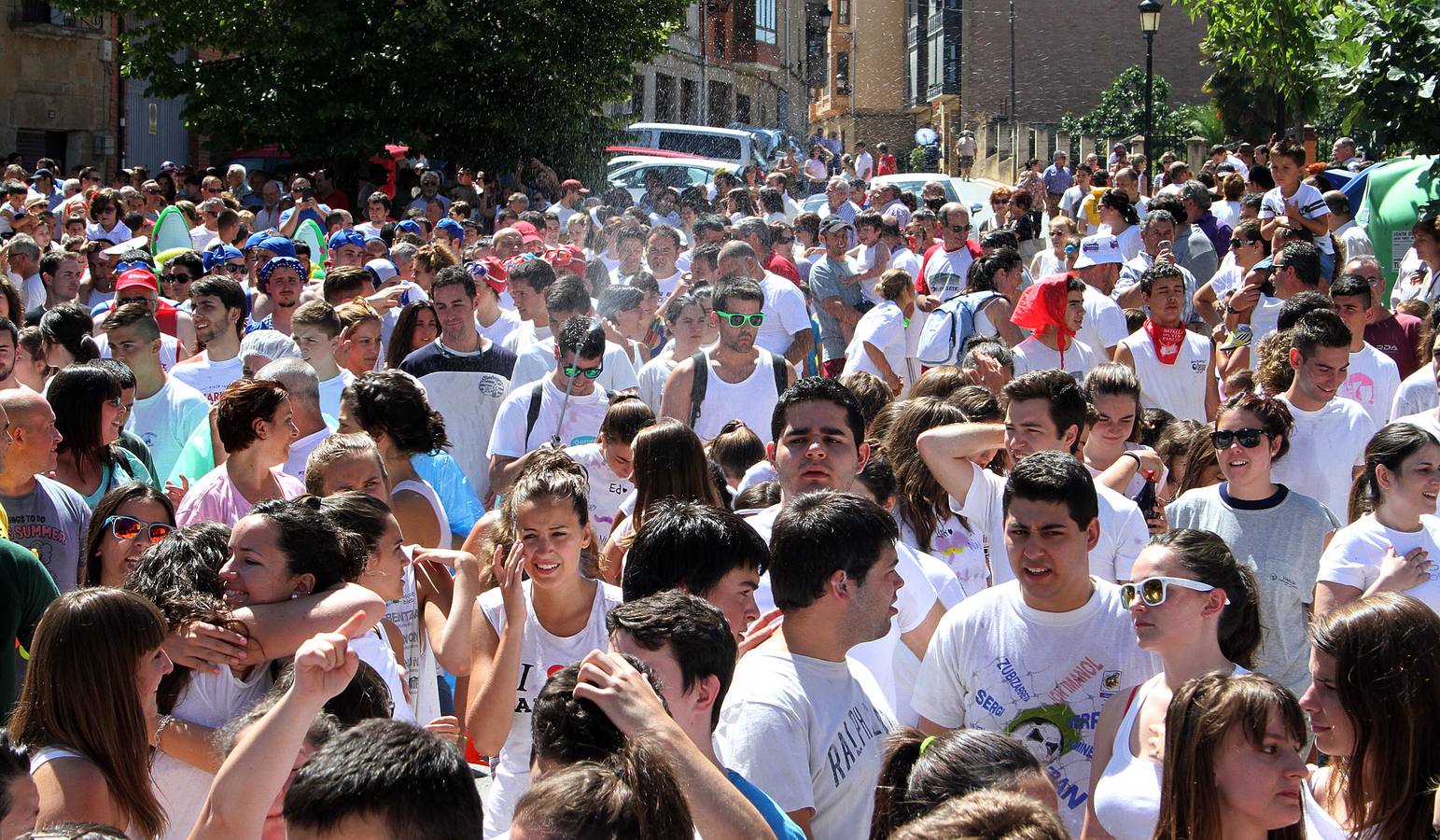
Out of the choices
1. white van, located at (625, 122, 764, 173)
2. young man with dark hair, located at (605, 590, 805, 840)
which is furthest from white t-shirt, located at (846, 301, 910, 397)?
white van, located at (625, 122, 764, 173)

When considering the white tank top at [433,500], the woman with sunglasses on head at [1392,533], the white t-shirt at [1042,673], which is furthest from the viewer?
the white tank top at [433,500]

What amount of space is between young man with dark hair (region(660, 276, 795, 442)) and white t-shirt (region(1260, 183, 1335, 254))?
506 centimetres

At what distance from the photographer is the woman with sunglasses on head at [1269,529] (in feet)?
17.2

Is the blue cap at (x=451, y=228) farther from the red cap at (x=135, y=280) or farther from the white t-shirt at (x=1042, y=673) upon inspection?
the white t-shirt at (x=1042, y=673)

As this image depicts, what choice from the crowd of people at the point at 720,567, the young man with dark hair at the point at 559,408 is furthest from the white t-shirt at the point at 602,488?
the young man with dark hair at the point at 559,408

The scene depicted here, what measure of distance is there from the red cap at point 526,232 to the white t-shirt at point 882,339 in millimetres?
3779

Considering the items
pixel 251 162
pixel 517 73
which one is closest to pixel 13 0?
pixel 251 162

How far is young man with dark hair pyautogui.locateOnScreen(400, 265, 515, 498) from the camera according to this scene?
775cm

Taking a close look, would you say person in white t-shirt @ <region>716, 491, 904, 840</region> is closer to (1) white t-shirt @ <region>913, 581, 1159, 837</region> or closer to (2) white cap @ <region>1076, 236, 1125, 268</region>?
(1) white t-shirt @ <region>913, 581, 1159, 837</region>

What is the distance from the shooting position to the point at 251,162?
84.8ft

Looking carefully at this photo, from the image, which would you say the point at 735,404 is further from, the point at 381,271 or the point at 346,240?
the point at 346,240

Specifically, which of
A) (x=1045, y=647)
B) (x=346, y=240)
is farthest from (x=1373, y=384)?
(x=346, y=240)

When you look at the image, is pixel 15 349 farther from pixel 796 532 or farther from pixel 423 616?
pixel 796 532

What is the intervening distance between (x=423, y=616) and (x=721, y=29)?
53358mm
